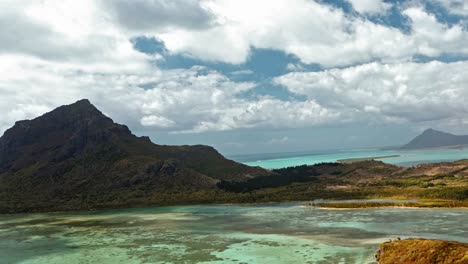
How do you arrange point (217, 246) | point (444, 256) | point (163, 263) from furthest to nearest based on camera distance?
point (217, 246)
point (163, 263)
point (444, 256)

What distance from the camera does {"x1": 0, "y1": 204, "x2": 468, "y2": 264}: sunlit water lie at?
85.8 m

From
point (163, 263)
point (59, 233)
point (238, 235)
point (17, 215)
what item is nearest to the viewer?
point (163, 263)

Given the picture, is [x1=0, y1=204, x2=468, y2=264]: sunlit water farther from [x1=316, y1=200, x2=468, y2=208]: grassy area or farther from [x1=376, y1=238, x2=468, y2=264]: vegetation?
[x1=316, y1=200, x2=468, y2=208]: grassy area

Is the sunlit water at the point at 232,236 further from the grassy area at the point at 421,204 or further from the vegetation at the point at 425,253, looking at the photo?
the grassy area at the point at 421,204

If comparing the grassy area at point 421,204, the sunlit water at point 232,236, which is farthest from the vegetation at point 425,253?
the grassy area at point 421,204

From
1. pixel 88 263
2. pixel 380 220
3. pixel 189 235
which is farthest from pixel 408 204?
pixel 88 263

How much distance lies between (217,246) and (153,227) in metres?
44.0

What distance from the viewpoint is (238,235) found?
109562 mm

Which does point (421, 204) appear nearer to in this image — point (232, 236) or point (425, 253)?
point (232, 236)

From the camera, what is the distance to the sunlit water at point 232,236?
85750mm

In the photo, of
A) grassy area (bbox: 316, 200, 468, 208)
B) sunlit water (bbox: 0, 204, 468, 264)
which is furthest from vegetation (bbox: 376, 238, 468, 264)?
grassy area (bbox: 316, 200, 468, 208)

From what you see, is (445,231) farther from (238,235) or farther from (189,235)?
(189,235)

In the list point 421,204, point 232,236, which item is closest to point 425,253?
point 232,236

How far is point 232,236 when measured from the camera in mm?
108562
